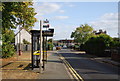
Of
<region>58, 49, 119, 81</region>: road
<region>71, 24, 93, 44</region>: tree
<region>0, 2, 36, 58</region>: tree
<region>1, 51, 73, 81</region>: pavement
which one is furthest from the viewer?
<region>71, 24, 93, 44</region>: tree

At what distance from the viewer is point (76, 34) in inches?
3000

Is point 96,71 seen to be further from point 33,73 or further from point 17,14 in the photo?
point 17,14

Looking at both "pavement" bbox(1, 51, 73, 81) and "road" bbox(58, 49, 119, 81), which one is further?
"road" bbox(58, 49, 119, 81)

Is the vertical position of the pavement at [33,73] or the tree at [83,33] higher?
the tree at [83,33]

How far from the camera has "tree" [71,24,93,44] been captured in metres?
73.0

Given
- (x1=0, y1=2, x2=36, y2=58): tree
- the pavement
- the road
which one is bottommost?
the road

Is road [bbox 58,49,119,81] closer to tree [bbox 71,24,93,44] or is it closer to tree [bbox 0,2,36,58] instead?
tree [bbox 0,2,36,58]

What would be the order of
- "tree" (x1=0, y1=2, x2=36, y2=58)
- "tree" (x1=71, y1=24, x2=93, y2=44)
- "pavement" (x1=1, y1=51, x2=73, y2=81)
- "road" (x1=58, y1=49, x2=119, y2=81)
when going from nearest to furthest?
"pavement" (x1=1, y1=51, x2=73, y2=81), "road" (x1=58, y1=49, x2=119, y2=81), "tree" (x1=0, y1=2, x2=36, y2=58), "tree" (x1=71, y1=24, x2=93, y2=44)

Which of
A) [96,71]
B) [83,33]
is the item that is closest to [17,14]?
[96,71]

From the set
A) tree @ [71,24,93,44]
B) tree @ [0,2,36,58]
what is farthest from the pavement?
tree @ [71,24,93,44]

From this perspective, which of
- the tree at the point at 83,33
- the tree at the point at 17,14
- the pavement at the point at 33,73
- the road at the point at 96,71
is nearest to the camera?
the pavement at the point at 33,73

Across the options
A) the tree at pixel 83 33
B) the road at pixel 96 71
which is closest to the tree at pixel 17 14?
the road at pixel 96 71

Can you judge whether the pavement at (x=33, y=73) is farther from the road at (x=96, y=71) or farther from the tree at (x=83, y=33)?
the tree at (x=83, y=33)

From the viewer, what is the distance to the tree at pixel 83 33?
73.0m
